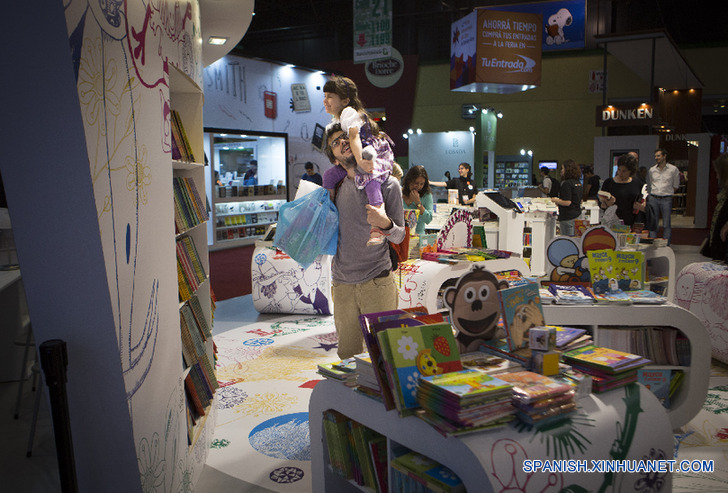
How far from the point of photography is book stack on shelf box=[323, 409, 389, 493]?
216 cm

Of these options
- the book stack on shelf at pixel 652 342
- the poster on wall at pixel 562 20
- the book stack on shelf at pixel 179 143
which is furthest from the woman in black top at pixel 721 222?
the poster on wall at pixel 562 20

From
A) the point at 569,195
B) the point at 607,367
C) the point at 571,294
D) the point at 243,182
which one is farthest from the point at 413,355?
the point at 243,182

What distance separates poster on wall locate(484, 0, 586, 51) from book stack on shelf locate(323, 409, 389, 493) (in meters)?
10.6

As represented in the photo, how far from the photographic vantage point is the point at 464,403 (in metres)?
1.74

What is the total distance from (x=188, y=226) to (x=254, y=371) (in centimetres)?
206

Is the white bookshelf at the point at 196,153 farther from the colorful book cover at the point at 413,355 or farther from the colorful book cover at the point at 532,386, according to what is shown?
the colorful book cover at the point at 532,386

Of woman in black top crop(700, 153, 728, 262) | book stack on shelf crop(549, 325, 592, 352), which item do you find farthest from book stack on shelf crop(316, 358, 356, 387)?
woman in black top crop(700, 153, 728, 262)

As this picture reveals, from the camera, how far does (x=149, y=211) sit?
2162 mm

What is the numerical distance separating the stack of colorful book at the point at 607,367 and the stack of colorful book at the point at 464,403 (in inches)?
21.3

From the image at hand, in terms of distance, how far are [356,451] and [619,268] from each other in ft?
7.43

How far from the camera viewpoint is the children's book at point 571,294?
3398mm

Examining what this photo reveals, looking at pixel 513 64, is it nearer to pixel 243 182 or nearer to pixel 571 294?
pixel 243 182

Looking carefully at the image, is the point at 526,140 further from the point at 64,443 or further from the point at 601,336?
the point at 64,443

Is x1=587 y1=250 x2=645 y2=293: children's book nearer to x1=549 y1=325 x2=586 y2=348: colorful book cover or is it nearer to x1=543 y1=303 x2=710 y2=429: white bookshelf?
x1=543 y1=303 x2=710 y2=429: white bookshelf
